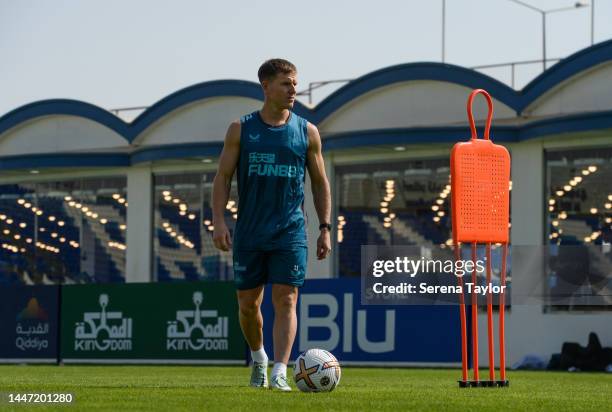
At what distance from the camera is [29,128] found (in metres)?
31.4

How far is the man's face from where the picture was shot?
357 inches

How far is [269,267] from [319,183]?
2.40 ft

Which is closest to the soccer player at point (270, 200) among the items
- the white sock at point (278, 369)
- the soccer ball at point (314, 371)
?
the white sock at point (278, 369)

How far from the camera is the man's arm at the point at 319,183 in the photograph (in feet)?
30.5

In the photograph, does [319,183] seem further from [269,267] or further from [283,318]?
[283,318]

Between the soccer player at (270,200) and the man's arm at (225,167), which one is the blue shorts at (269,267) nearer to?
the soccer player at (270,200)

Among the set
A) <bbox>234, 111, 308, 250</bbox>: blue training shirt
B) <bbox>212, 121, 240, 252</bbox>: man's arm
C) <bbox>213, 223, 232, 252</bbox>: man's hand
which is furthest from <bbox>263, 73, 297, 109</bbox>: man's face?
<bbox>213, 223, 232, 252</bbox>: man's hand

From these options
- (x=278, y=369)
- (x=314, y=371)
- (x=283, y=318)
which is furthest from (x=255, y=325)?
(x=314, y=371)

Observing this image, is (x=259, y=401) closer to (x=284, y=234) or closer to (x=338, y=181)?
(x=284, y=234)

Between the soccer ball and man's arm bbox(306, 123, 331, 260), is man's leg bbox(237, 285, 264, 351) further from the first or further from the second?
the soccer ball

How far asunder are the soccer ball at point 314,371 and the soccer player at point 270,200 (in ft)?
1.20

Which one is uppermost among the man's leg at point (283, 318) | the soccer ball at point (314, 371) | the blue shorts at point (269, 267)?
the blue shorts at point (269, 267)

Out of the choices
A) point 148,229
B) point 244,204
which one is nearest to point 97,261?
point 148,229

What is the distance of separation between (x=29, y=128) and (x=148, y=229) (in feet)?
14.6
